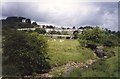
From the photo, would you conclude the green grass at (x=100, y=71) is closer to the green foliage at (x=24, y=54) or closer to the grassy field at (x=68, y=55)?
the green foliage at (x=24, y=54)

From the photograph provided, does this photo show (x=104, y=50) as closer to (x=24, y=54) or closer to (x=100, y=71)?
(x=100, y=71)

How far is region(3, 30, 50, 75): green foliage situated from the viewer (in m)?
26.1

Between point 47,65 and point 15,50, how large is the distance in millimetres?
3405

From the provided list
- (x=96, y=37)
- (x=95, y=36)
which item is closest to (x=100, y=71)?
(x=95, y=36)

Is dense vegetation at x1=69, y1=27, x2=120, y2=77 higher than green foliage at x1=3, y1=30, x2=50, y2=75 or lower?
lower

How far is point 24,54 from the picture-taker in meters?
26.3

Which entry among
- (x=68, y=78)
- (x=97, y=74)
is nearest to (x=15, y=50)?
(x=68, y=78)

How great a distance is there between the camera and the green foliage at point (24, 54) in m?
26.1

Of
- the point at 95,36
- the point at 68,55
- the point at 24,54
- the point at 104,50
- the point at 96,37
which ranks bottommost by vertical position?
the point at 104,50

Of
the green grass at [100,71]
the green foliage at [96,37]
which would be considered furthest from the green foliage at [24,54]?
the green foliage at [96,37]

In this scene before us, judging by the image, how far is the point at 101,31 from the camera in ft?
161

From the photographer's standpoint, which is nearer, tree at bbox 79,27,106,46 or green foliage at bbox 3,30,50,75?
green foliage at bbox 3,30,50,75

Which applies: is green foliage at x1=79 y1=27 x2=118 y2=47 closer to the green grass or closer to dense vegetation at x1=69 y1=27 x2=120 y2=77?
dense vegetation at x1=69 y1=27 x2=120 y2=77

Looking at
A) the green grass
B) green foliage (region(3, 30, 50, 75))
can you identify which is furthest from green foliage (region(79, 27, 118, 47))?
green foliage (region(3, 30, 50, 75))
